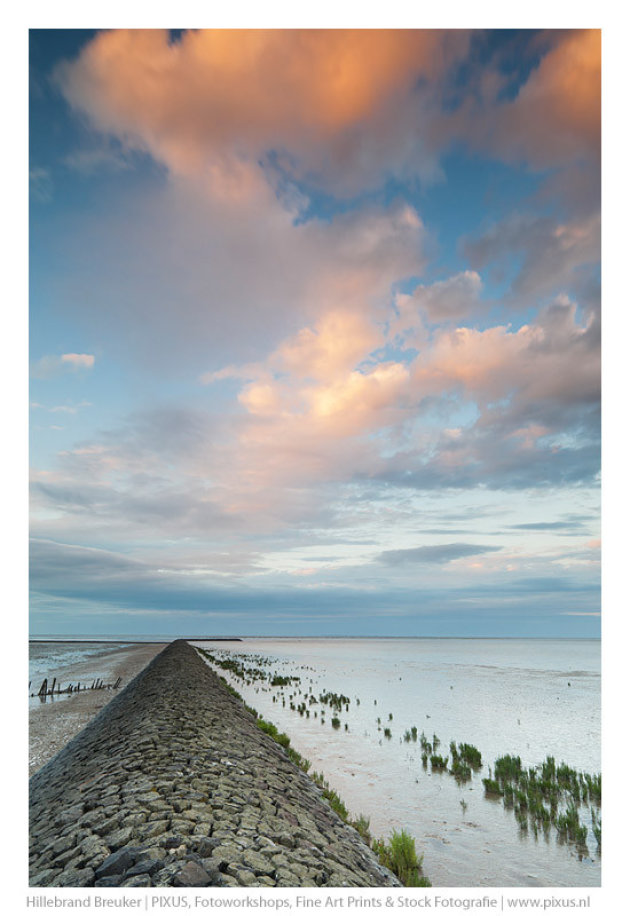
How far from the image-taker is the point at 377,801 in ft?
42.6

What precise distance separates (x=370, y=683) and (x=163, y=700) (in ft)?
92.9

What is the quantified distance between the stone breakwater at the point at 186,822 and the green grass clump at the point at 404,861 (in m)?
0.28

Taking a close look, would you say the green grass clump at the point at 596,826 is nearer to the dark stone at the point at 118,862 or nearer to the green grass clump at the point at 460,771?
the green grass clump at the point at 460,771

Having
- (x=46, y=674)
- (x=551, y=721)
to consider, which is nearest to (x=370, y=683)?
(x=551, y=721)

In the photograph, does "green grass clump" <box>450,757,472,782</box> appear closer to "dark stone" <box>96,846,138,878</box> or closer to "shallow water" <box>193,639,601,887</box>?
"shallow water" <box>193,639,601,887</box>

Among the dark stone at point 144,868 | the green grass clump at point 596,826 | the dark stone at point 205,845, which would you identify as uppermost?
the dark stone at point 144,868

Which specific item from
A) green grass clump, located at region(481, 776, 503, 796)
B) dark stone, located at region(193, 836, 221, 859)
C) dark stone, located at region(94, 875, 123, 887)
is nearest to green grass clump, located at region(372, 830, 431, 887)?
dark stone, located at region(193, 836, 221, 859)

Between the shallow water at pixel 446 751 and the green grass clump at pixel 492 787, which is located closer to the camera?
the shallow water at pixel 446 751

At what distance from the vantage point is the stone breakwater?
18.9 feet

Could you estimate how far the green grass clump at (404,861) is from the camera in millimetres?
8398

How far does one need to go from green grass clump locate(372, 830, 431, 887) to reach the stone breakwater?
28 centimetres

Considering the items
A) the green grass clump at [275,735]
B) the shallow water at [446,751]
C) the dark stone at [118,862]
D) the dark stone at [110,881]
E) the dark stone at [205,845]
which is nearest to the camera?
the dark stone at [110,881]

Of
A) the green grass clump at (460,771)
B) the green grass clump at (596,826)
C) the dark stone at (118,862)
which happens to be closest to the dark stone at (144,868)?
the dark stone at (118,862)
